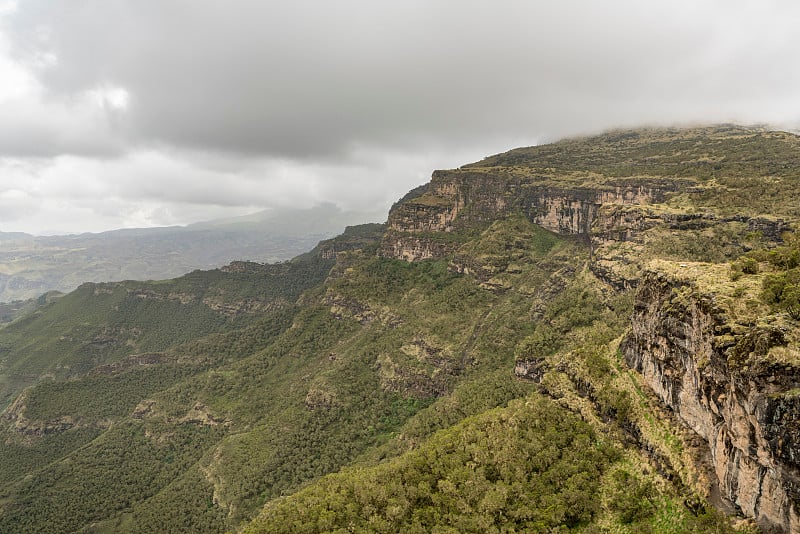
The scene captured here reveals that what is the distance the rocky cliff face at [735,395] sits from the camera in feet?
86.7

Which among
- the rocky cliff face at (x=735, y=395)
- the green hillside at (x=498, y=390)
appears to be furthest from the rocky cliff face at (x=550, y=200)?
the rocky cliff face at (x=735, y=395)

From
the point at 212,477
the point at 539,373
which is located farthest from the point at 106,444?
the point at 539,373

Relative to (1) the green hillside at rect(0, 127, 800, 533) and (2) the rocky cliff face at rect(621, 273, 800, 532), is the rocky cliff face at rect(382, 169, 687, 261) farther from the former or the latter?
(2) the rocky cliff face at rect(621, 273, 800, 532)

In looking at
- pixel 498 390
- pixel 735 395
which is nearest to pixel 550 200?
pixel 498 390

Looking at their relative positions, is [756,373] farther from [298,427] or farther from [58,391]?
[58,391]

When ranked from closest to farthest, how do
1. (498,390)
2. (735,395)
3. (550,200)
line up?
(735,395), (498,390), (550,200)

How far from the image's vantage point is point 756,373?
2811 cm

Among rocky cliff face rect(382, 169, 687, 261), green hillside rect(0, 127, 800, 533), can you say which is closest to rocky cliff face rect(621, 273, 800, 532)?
green hillside rect(0, 127, 800, 533)

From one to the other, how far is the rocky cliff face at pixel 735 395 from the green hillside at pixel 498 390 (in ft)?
0.79

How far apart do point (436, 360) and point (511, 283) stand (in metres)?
42.6

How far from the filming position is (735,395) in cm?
3031

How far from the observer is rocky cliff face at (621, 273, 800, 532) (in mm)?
26422

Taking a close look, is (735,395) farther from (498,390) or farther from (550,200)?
(550,200)

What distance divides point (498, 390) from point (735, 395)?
62537 mm
